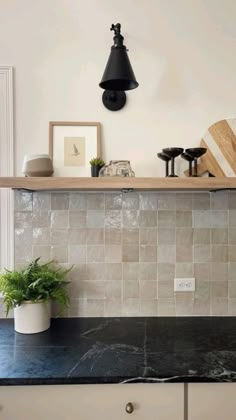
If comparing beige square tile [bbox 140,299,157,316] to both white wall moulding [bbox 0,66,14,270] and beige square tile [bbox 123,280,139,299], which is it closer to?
beige square tile [bbox 123,280,139,299]

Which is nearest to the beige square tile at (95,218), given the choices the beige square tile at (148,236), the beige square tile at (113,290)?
the beige square tile at (148,236)

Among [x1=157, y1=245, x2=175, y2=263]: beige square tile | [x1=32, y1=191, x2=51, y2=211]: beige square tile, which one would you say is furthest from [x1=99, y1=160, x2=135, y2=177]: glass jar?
[x1=157, y1=245, x2=175, y2=263]: beige square tile

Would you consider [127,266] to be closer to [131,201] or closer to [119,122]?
[131,201]

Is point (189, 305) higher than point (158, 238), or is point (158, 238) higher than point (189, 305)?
point (158, 238)

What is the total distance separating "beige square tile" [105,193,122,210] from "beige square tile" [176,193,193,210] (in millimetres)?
323

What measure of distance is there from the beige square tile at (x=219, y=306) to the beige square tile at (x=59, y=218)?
926 millimetres

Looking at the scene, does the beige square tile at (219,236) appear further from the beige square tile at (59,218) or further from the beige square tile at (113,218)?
the beige square tile at (59,218)

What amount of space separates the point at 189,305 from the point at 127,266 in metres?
0.41

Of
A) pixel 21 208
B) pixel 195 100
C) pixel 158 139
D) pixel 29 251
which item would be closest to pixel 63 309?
pixel 29 251

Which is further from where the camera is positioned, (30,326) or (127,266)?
(127,266)

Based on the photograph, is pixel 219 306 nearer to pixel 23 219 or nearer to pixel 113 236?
pixel 113 236

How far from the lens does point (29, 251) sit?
170 centimetres

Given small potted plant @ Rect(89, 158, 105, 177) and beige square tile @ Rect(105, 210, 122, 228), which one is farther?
beige square tile @ Rect(105, 210, 122, 228)

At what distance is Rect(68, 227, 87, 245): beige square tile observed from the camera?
171cm
